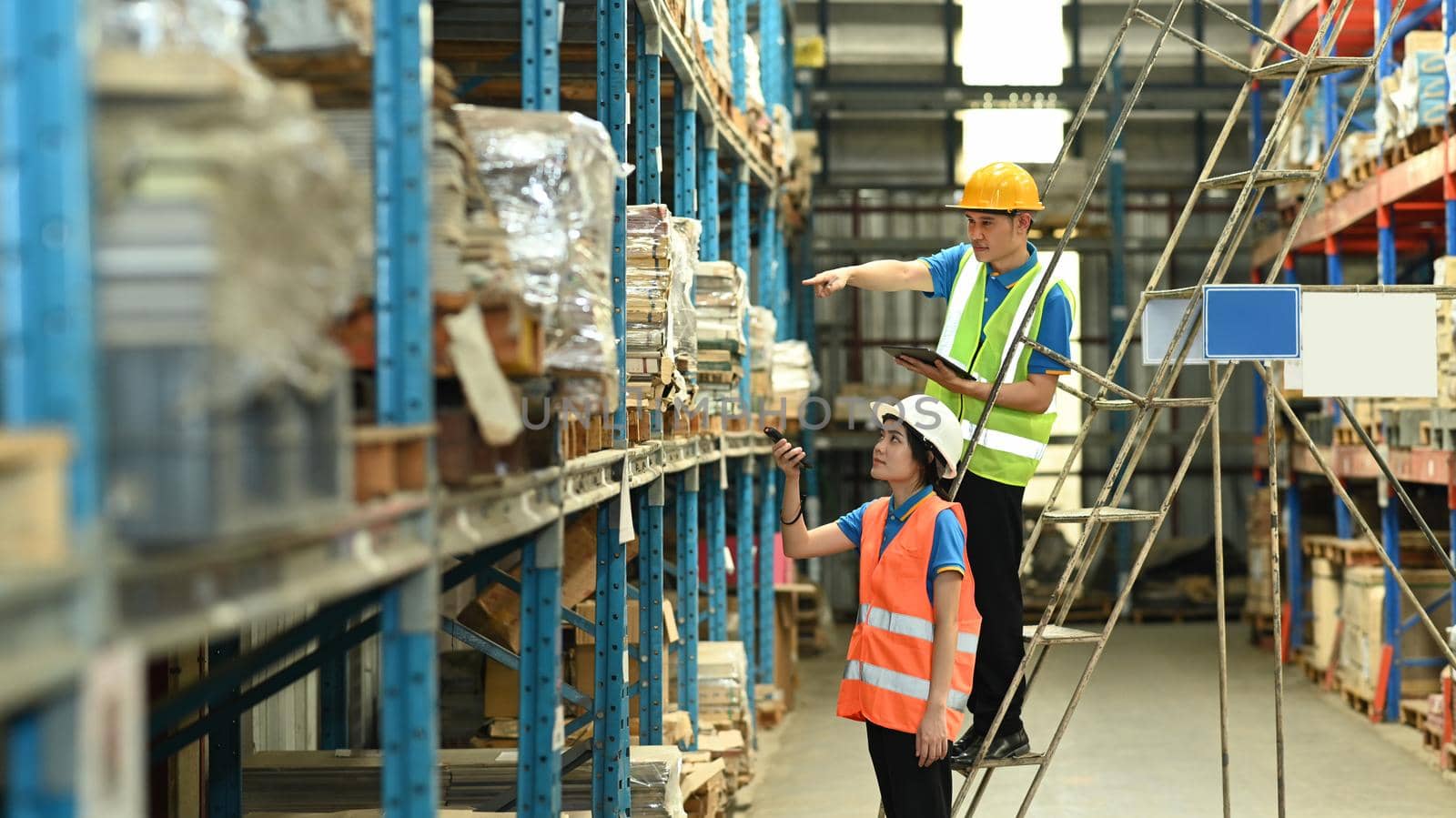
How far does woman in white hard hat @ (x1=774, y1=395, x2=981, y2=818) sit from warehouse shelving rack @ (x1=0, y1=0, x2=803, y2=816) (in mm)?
907

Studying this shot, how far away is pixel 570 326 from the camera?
3.72 meters

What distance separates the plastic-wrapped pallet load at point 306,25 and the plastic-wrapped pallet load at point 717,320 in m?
5.10

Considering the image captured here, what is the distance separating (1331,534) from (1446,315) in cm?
542

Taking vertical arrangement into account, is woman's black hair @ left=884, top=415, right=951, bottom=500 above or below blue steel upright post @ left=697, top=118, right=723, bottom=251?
below

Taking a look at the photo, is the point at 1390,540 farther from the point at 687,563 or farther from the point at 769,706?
the point at 687,563

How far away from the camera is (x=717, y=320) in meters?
7.91

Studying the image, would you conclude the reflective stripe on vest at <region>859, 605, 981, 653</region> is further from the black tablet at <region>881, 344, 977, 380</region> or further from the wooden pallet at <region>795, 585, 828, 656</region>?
the wooden pallet at <region>795, 585, 828, 656</region>

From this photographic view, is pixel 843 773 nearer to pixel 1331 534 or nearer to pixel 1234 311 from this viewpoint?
pixel 1234 311

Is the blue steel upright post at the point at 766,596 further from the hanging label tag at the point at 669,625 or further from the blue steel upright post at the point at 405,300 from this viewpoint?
the blue steel upright post at the point at 405,300

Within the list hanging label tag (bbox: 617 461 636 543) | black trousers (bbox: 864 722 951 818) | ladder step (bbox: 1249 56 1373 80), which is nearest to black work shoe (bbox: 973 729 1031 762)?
black trousers (bbox: 864 722 951 818)

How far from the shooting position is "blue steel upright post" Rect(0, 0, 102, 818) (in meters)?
1.68

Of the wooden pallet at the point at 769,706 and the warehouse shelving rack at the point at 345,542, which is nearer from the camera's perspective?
the warehouse shelving rack at the point at 345,542

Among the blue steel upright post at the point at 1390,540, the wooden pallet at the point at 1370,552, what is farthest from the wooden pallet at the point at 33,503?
the wooden pallet at the point at 1370,552

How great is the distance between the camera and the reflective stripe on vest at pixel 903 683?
487 centimetres
